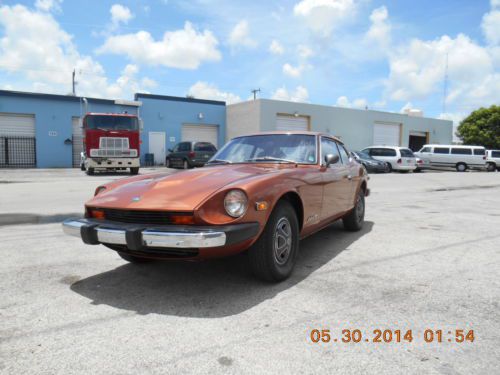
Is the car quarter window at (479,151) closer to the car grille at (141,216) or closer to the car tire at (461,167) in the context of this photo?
the car tire at (461,167)

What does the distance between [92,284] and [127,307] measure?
709 mm

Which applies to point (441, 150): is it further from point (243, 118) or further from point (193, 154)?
point (193, 154)

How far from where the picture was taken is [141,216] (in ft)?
10.3

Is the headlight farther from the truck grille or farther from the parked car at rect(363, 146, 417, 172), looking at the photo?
the parked car at rect(363, 146, 417, 172)

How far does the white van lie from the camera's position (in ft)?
87.5

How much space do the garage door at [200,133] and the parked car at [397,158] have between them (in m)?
11.9

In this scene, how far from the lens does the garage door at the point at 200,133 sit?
28422mm

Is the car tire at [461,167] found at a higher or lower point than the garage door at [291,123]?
lower

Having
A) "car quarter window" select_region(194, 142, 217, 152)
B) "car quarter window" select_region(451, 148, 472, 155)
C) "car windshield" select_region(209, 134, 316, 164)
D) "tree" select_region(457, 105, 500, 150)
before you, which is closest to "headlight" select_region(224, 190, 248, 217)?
"car windshield" select_region(209, 134, 316, 164)

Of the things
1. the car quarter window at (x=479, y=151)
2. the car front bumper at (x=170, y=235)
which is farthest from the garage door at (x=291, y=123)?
the car front bumper at (x=170, y=235)

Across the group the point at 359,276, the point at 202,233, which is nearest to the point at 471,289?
the point at 359,276

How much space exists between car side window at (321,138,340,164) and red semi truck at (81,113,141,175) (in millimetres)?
13542

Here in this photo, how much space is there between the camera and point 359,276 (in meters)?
3.77

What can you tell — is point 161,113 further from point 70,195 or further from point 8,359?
point 8,359
